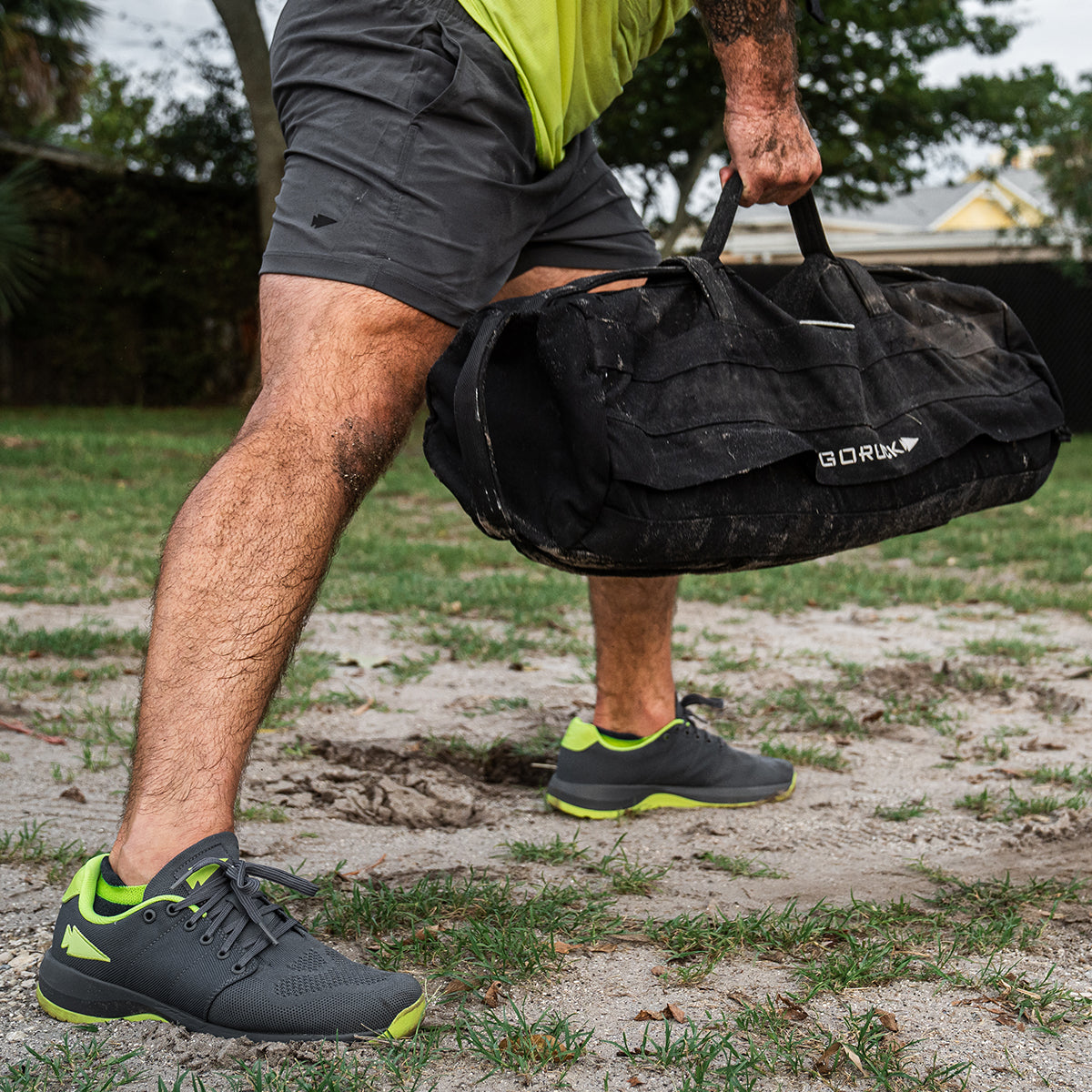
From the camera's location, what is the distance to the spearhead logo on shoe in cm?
147

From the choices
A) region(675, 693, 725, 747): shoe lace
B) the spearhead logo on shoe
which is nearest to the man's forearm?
region(675, 693, 725, 747): shoe lace

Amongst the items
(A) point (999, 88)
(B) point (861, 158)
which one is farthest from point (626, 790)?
(A) point (999, 88)

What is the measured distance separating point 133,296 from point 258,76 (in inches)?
282

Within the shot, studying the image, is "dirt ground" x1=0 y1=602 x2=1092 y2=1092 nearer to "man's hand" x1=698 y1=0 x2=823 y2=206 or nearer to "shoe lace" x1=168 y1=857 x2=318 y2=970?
"shoe lace" x1=168 y1=857 x2=318 y2=970

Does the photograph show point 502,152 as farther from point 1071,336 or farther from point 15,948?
point 1071,336

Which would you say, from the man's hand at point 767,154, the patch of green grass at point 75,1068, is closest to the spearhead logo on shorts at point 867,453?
the man's hand at point 767,154

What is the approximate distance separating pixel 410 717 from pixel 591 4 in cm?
174

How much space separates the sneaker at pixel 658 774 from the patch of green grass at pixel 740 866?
27 cm

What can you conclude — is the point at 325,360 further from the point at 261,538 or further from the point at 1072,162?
the point at 1072,162

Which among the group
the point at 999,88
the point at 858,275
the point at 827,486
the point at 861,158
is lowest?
the point at 827,486

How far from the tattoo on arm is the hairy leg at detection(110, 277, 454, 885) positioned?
0.72 meters

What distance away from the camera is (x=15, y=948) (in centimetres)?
165

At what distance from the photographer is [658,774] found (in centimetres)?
237

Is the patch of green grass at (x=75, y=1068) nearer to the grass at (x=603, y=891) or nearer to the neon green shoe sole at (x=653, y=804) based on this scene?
the grass at (x=603, y=891)
